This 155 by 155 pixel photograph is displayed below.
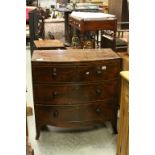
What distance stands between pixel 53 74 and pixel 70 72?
0.14m

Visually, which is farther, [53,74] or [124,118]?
[53,74]

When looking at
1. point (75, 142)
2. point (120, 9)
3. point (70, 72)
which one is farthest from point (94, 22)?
point (120, 9)

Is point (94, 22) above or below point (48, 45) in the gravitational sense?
above

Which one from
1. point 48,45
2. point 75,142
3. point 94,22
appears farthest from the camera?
point 48,45

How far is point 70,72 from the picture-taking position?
2174 mm

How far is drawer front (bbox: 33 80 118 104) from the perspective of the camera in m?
2.21

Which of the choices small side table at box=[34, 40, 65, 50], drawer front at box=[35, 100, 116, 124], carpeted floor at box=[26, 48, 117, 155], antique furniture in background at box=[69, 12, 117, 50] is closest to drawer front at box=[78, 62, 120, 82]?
drawer front at box=[35, 100, 116, 124]

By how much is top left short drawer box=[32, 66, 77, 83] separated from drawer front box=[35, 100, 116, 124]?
0.23m

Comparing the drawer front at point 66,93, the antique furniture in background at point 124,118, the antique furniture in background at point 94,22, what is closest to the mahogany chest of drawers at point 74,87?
the drawer front at point 66,93

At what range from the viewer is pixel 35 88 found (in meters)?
2.21

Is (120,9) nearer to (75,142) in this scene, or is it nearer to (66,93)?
(66,93)

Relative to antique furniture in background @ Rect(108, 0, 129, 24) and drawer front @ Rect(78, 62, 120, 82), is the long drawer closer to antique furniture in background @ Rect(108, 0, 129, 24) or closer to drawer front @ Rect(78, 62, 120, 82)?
drawer front @ Rect(78, 62, 120, 82)
